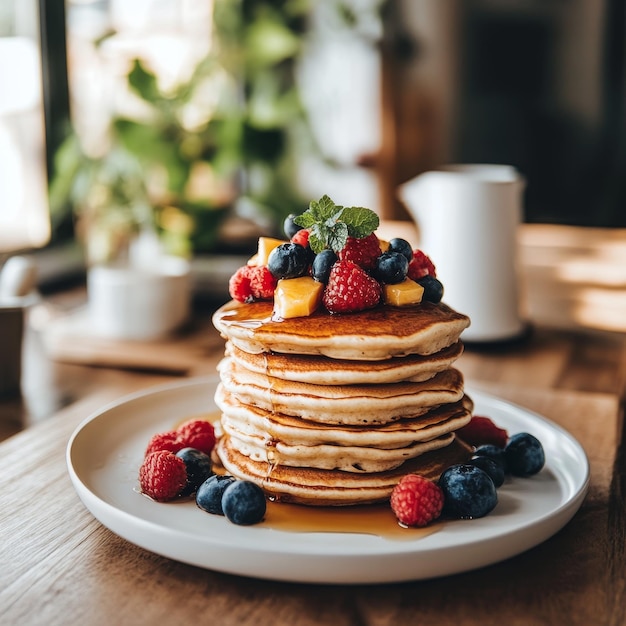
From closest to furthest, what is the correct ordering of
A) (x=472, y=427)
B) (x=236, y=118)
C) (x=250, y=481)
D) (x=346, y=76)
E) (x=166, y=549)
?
(x=166, y=549)
(x=250, y=481)
(x=472, y=427)
(x=236, y=118)
(x=346, y=76)

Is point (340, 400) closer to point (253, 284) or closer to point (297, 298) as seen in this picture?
point (297, 298)

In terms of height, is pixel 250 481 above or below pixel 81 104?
below

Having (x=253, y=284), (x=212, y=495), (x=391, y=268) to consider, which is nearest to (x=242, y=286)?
(x=253, y=284)

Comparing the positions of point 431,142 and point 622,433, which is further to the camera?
point 431,142

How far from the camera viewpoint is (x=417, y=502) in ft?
3.39

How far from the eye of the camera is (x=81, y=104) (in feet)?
9.58

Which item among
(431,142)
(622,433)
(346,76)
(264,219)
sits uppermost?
(346,76)

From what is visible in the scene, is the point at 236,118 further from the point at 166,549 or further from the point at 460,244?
the point at 166,549

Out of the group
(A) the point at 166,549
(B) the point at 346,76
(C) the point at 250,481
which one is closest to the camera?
(A) the point at 166,549

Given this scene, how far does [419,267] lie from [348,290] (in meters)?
0.20

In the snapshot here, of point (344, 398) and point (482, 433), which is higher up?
point (344, 398)

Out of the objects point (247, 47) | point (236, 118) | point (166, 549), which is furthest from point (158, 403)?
point (247, 47)

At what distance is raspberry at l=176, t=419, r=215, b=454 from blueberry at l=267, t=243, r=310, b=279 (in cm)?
30

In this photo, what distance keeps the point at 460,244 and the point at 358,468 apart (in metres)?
1.09
